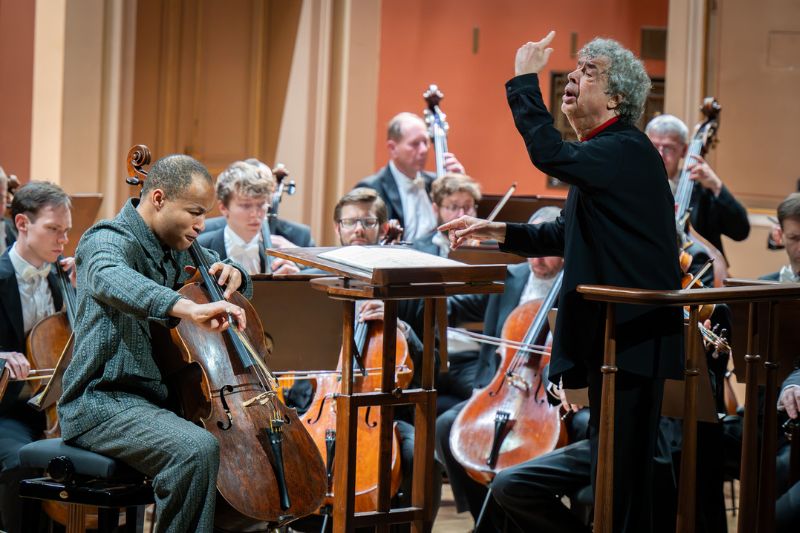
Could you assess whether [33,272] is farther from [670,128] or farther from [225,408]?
[670,128]

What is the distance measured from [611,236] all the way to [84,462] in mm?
1290

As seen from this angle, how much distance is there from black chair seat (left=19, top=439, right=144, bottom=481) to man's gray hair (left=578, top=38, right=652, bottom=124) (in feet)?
4.54

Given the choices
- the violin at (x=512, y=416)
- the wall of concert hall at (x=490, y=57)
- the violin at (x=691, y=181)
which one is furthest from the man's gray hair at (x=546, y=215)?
the wall of concert hall at (x=490, y=57)

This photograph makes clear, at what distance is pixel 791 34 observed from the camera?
5676mm

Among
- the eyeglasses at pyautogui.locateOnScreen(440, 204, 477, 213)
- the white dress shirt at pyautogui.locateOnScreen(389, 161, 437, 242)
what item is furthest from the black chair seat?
the white dress shirt at pyautogui.locateOnScreen(389, 161, 437, 242)

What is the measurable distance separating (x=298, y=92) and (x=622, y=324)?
3683 mm

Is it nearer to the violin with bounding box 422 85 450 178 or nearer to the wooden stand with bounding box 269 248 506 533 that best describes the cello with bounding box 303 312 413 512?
the wooden stand with bounding box 269 248 506 533

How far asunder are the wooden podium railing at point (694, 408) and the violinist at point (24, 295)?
1.73 m

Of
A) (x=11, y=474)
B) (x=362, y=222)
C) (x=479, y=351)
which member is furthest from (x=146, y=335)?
(x=479, y=351)

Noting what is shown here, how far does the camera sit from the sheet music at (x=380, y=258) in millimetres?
2186

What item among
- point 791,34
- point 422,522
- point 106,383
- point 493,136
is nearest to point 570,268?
point 422,522

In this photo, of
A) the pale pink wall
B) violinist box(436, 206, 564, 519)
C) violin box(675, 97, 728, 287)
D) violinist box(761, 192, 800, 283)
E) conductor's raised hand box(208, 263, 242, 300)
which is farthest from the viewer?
the pale pink wall

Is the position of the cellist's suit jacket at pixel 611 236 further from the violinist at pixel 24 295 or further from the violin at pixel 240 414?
the violinist at pixel 24 295

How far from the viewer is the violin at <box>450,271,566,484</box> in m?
3.24
